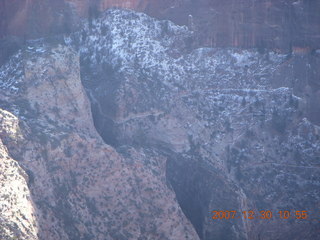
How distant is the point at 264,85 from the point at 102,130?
38.7 ft

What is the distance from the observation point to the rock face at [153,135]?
2564 centimetres

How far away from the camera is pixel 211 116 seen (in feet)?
111

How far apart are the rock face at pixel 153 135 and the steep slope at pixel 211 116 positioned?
2.8 inches

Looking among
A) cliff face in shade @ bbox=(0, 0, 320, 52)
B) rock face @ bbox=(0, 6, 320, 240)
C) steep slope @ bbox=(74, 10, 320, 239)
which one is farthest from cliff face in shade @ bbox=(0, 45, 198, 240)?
cliff face in shade @ bbox=(0, 0, 320, 52)

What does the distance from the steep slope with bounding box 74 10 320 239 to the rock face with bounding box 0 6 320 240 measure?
70 millimetres

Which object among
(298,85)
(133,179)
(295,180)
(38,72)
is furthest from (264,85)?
(38,72)

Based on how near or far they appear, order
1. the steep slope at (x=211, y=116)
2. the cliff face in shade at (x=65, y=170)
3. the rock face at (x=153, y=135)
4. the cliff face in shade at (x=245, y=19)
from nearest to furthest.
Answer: the cliff face in shade at (x=65, y=170), the rock face at (x=153, y=135), the steep slope at (x=211, y=116), the cliff face in shade at (x=245, y=19)

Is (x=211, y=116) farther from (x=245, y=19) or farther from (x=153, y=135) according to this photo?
(x=245, y=19)

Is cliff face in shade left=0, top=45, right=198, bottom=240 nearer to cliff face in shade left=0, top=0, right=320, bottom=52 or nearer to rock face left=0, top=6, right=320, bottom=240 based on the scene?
rock face left=0, top=6, right=320, bottom=240

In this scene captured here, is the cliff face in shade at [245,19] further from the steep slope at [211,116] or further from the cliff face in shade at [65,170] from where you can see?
the cliff face in shade at [65,170]

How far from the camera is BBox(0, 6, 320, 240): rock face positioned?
84.1 ft

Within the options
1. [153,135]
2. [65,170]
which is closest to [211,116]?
[153,135]

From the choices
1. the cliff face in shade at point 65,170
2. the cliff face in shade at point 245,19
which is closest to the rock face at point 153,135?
the cliff face in shade at point 65,170

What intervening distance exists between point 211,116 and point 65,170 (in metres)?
11.7
